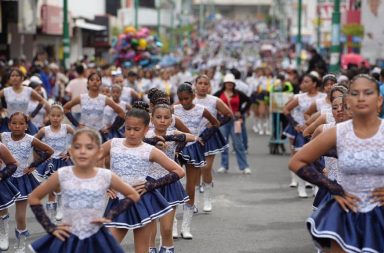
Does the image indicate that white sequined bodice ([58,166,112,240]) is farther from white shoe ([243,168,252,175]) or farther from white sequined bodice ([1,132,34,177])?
white shoe ([243,168,252,175])

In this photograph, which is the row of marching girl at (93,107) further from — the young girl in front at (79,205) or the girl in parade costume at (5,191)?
the young girl in front at (79,205)

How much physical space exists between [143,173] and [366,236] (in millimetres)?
2239

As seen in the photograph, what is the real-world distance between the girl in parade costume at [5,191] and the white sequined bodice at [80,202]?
228cm

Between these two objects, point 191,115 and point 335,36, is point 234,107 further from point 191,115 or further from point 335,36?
point 335,36

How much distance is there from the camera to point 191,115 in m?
11.9

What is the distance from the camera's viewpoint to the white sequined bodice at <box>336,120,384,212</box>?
6.75 m

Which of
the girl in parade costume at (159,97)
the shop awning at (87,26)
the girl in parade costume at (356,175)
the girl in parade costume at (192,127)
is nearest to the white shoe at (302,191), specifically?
the girl in parade costume at (192,127)

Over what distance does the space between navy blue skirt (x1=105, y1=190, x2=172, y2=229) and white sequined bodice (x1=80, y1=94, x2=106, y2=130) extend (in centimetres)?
598

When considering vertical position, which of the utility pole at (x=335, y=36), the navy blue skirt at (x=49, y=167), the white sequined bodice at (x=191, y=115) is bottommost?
the navy blue skirt at (x=49, y=167)

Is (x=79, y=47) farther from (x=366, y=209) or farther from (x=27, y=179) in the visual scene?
(x=366, y=209)

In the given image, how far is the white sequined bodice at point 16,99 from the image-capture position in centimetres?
1463

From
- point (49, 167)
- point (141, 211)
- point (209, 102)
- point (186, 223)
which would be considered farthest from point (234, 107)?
point (141, 211)

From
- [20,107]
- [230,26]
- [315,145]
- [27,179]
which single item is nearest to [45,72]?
[20,107]

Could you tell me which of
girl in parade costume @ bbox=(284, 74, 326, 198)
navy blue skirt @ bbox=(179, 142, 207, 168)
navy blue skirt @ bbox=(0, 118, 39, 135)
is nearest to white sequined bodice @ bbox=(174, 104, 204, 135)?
navy blue skirt @ bbox=(179, 142, 207, 168)
